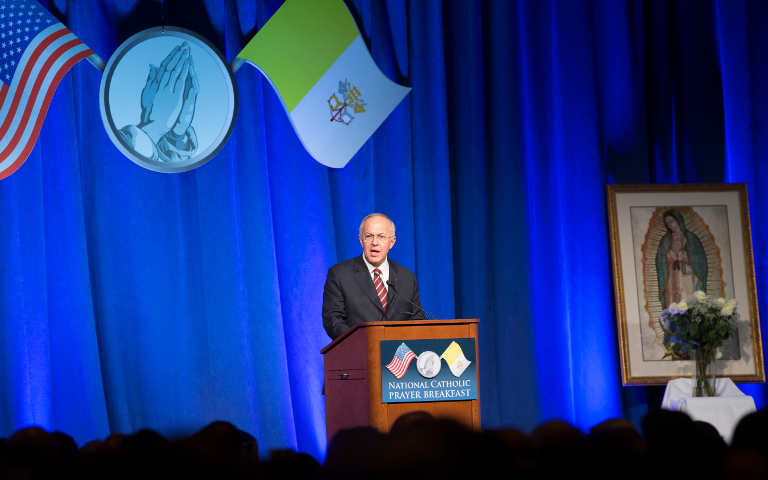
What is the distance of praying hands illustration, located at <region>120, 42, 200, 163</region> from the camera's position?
197 inches

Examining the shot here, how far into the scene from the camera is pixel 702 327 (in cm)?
478

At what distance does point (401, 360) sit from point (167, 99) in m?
2.74

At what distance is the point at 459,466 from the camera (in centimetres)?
61

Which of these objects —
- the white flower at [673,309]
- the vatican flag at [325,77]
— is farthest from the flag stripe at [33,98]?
A: the white flower at [673,309]

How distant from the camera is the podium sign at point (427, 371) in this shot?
3150mm

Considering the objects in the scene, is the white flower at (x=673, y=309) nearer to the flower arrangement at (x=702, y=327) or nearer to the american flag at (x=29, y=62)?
the flower arrangement at (x=702, y=327)

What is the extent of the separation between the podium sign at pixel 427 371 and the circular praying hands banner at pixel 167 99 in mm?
2460

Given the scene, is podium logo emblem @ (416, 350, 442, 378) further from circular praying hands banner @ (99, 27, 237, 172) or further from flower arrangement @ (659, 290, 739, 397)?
circular praying hands banner @ (99, 27, 237, 172)

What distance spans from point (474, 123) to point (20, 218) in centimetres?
301

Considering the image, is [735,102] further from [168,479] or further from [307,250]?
[168,479]

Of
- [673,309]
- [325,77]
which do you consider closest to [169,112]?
[325,77]

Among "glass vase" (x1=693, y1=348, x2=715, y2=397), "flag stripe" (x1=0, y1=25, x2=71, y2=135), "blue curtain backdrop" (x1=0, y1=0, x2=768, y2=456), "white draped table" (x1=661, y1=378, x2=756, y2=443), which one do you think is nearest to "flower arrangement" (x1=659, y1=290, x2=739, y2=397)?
"glass vase" (x1=693, y1=348, x2=715, y2=397)

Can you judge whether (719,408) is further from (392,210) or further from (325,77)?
(325,77)

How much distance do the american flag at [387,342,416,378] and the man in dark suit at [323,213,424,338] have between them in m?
0.89
